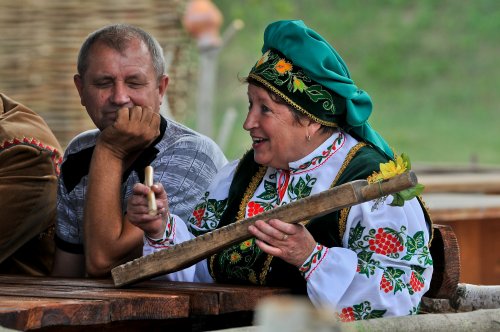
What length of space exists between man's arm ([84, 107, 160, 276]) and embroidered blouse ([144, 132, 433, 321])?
8.7 inches

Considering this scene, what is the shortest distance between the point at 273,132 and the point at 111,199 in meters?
0.61

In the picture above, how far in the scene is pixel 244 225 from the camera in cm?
305

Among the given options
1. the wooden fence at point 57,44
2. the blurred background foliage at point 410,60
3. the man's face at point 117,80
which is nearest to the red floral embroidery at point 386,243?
the man's face at point 117,80

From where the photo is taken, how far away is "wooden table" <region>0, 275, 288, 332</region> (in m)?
2.86

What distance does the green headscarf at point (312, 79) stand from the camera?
134 inches

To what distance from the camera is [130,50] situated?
155 inches

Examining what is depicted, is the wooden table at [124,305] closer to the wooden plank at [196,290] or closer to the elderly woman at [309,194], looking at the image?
the wooden plank at [196,290]

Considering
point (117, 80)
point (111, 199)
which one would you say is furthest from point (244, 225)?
point (117, 80)

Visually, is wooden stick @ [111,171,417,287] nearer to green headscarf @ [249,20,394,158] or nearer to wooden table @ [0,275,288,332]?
wooden table @ [0,275,288,332]

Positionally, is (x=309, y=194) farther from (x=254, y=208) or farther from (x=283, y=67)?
(x=283, y=67)

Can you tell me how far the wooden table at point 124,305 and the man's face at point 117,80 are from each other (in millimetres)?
693

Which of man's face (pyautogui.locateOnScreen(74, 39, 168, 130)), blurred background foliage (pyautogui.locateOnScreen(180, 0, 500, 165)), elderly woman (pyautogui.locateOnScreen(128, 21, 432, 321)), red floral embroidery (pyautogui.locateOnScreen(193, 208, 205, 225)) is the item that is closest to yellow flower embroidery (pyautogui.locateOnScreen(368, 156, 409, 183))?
elderly woman (pyautogui.locateOnScreen(128, 21, 432, 321))

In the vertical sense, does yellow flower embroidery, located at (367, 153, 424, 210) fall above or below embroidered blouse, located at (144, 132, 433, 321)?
above

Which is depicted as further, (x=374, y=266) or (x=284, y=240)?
(x=374, y=266)
